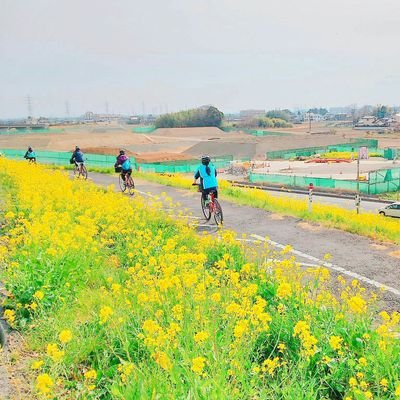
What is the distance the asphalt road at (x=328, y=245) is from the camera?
307 inches

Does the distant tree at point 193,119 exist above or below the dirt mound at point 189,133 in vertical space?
above

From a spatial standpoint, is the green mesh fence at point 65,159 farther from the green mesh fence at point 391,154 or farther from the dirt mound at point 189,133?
the dirt mound at point 189,133

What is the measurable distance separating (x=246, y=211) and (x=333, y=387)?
9.92m

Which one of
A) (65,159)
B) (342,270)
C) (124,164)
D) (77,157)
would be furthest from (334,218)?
(65,159)

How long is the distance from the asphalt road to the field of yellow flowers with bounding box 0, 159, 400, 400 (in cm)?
84

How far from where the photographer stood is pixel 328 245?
32.6ft

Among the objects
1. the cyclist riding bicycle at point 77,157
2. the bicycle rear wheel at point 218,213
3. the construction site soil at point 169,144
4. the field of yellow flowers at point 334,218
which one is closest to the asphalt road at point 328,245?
the bicycle rear wheel at point 218,213

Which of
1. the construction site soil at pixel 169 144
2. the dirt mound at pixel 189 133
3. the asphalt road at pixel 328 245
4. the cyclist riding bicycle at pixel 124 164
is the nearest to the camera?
the asphalt road at pixel 328 245

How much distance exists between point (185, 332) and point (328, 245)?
621cm

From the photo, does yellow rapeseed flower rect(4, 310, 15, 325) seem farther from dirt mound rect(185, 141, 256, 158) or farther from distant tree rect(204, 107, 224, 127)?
distant tree rect(204, 107, 224, 127)

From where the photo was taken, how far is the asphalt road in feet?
25.6

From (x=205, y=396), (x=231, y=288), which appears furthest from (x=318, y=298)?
(x=205, y=396)

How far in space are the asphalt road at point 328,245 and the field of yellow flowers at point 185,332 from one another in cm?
84

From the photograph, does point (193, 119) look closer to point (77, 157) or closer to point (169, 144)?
point (169, 144)
